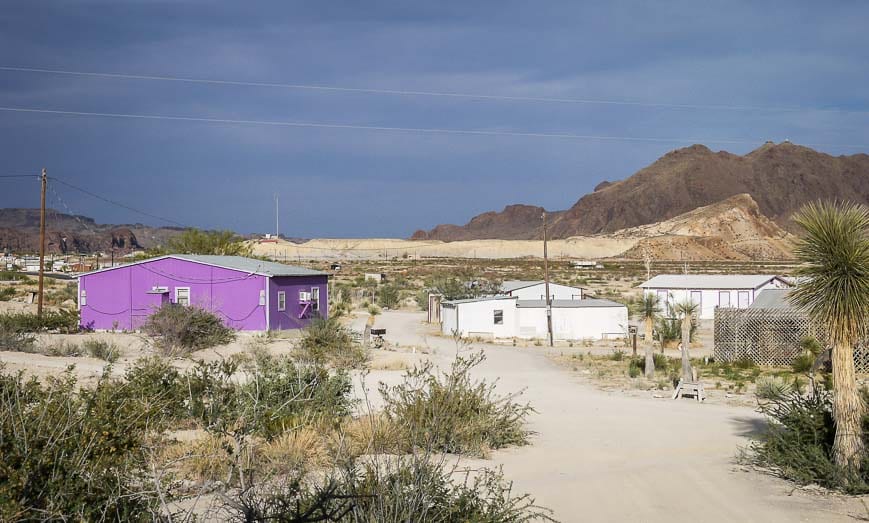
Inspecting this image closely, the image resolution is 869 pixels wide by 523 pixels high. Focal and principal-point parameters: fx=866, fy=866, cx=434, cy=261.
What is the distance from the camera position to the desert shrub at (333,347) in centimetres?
2520

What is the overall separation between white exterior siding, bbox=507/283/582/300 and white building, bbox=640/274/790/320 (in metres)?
4.21

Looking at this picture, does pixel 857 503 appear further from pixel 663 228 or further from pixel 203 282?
pixel 663 228

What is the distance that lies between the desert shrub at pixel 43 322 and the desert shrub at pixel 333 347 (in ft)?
33.7

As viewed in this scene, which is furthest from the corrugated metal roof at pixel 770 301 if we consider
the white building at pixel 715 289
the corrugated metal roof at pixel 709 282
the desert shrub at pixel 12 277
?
the desert shrub at pixel 12 277

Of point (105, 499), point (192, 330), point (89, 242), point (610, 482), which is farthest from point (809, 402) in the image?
point (89, 242)

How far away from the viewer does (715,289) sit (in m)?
49.2

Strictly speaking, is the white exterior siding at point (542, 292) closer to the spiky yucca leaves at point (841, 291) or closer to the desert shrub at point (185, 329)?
the desert shrub at point (185, 329)

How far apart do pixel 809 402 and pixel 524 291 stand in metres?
37.8

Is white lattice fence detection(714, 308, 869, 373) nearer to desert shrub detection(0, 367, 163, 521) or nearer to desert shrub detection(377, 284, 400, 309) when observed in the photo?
desert shrub detection(0, 367, 163, 521)

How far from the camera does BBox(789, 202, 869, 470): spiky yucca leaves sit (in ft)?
33.9

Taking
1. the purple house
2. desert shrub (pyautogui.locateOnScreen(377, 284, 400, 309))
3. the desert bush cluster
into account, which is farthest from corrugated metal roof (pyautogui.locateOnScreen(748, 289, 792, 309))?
desert shrub (pyautogui.locateOnScreen(377, 284, 400, 309))

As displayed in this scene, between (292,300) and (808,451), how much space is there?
91.2ft

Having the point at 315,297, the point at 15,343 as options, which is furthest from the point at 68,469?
the point at 315,297

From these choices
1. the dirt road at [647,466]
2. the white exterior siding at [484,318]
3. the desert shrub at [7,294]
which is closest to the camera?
the dirt road at [647,466]
